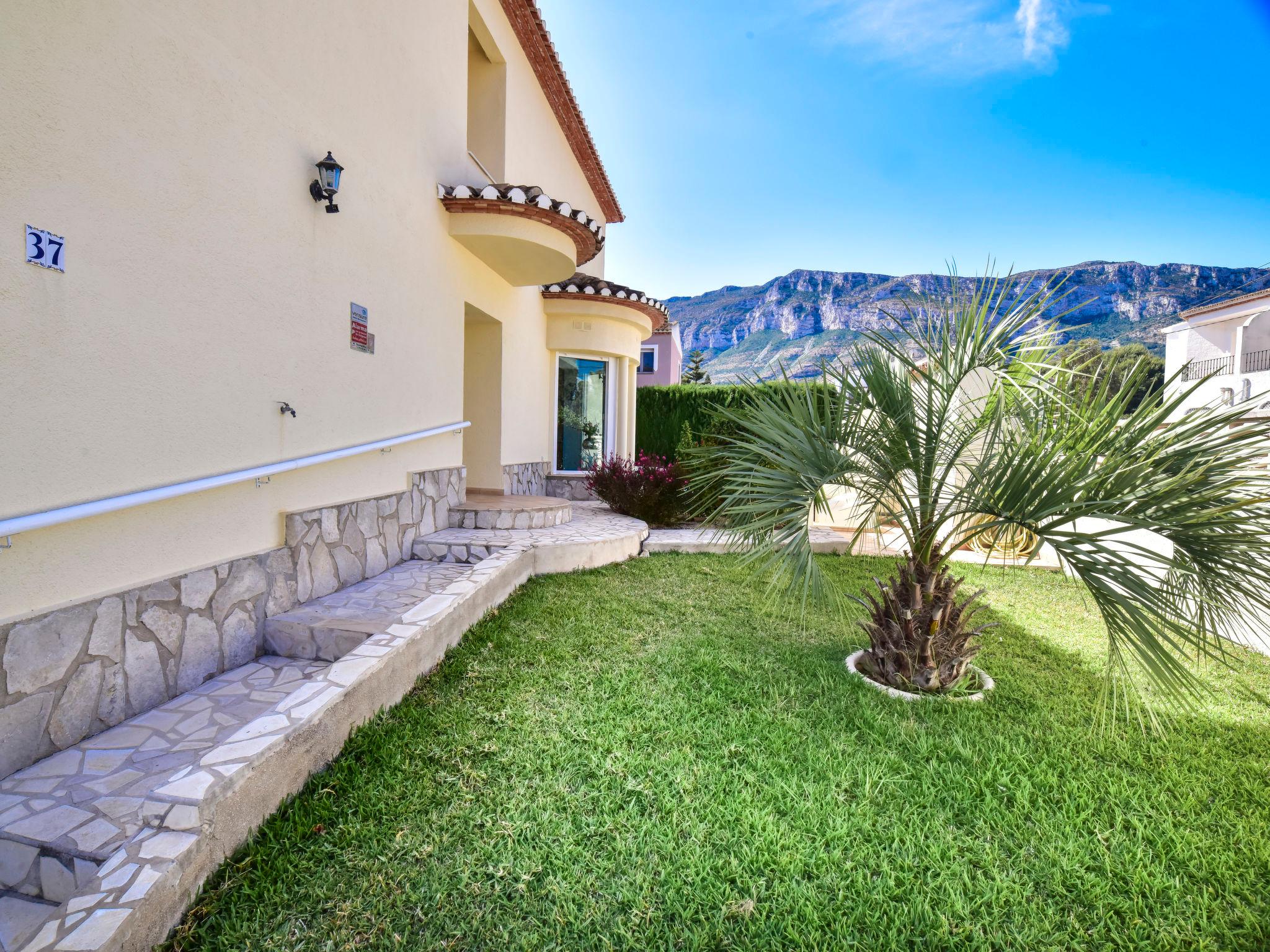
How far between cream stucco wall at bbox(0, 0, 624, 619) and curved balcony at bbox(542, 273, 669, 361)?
4053 millimetres

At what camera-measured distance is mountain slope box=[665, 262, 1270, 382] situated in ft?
180

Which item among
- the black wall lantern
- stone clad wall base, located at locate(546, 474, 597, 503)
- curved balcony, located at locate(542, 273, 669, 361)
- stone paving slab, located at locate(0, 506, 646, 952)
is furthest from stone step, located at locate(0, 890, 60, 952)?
curved balcony, located at locate(542, 273, 669, 361)

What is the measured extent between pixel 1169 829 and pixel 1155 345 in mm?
67735

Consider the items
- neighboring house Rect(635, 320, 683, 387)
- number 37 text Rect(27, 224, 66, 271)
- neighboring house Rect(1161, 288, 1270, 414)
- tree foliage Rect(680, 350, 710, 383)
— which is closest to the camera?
number 37 text Rect(27, 224, 66, 271)

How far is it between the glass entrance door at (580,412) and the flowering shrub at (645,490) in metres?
1.70

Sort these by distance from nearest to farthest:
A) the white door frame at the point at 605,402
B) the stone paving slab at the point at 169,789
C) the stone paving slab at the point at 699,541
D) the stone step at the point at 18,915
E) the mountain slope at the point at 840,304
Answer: the stone paving slab at the point at 169,789 < the stone step at the point at 18,915 < the stone paving slab at the point at 699,541 < the white door frame at the point at 605,402 < the mountain slope at the point at 840,304

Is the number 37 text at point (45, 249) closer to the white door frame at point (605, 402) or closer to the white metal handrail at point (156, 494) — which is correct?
the white metal handrail at point (156, 494)

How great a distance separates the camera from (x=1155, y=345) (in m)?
51.4

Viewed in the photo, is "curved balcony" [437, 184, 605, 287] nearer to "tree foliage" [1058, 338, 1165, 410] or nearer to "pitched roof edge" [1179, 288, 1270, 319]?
"tree foliage" [1058, 338, 1165, 410]

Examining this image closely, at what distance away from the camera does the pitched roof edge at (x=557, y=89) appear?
319 inches

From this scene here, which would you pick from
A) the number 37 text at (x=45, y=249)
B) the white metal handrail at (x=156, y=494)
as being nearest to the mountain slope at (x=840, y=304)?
the white metal handrail at (x=156, y=494)

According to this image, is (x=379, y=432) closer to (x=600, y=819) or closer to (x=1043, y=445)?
(x=600, y=819)

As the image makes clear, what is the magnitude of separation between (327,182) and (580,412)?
22.7ft

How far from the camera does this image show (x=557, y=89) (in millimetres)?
9781
